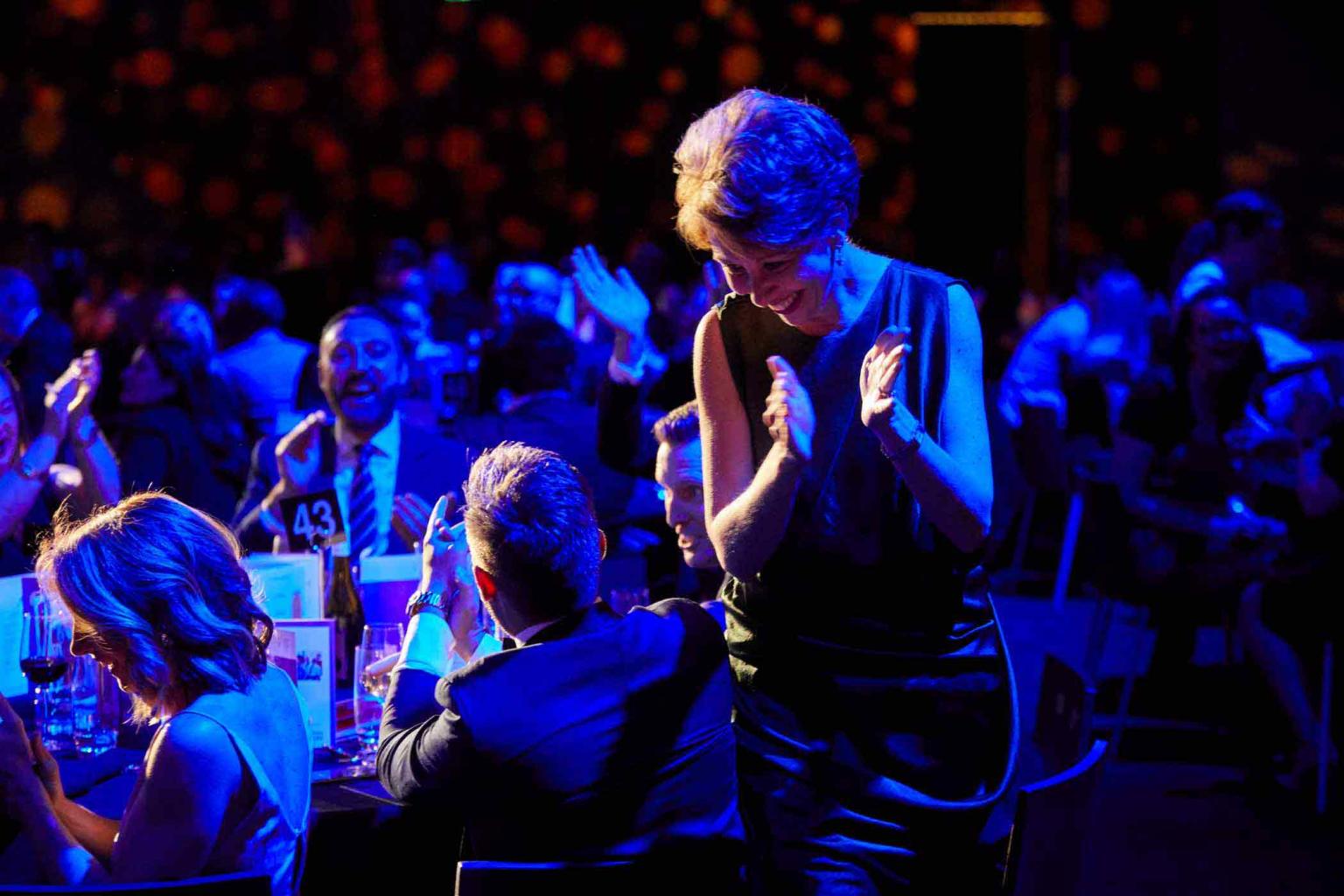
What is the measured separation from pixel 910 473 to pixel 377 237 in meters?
10.5

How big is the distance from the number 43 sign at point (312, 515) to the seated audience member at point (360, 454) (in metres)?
0.47

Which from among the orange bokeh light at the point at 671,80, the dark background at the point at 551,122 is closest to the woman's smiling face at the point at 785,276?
the dark background at the point at 551,122

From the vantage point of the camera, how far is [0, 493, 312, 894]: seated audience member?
66.6 inches

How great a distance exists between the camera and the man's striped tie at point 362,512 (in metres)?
3.33

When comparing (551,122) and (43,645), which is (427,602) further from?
(551,122)

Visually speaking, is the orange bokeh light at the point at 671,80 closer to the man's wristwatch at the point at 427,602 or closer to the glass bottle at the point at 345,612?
the glass bottle at the point at 345,612

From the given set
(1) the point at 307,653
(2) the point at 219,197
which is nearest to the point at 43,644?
(1) the point at 307,653

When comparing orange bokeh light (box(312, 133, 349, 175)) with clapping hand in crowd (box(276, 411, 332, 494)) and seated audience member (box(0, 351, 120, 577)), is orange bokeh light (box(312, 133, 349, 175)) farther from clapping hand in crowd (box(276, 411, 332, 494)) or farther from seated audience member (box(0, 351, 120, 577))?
clapping hand in crowd (box(276, 411, 332, 494))

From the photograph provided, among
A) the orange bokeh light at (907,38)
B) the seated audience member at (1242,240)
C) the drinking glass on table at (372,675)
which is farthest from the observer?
the orange bokeh light at (907,38)

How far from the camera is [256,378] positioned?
→ 5660mm

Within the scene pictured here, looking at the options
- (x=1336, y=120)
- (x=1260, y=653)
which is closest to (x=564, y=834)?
(x=1260, y=653)

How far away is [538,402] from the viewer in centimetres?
438

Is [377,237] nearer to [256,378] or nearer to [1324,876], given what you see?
[256,378]

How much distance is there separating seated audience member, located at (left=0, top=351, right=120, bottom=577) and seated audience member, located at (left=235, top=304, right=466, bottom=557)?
0.37 m
